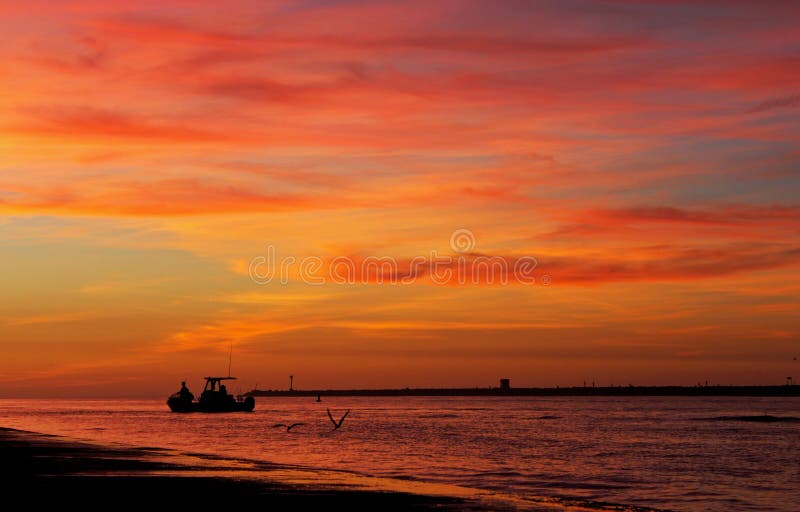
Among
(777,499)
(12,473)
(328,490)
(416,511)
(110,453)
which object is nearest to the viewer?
(416,511)

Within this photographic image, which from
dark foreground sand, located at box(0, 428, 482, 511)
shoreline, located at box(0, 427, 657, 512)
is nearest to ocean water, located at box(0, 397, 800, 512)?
shoreline, located at box(0, 427, 657, 512)

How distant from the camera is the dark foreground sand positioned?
2983cm

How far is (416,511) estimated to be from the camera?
29578mm

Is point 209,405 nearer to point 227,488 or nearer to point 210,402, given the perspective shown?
point 210,402

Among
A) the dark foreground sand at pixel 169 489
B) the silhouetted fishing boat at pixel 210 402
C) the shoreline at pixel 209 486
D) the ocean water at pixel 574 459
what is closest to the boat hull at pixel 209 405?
the silhouetted fishing boat at pixel 210 402

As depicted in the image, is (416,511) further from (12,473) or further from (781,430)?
(781,430)

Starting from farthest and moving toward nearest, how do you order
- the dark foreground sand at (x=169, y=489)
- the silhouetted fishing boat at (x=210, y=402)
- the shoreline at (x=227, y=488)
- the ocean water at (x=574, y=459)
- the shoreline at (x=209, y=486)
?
the silhouetted fishing boat at (x=210, y=402) → the ocean water at (x=574, y=459) → the shoreline at (x=209, y=486) → the shoreline at (x=227, y=488) → the dark foreground sand at (x=169, y=489)

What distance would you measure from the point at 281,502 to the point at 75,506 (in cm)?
644

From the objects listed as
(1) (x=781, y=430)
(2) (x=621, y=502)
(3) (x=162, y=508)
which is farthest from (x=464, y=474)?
(1) (x=781, y=430)

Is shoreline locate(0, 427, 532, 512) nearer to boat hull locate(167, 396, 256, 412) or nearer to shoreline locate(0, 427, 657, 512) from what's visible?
shoreline locate(0, 427, 657, 512)

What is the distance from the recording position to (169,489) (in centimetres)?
3375

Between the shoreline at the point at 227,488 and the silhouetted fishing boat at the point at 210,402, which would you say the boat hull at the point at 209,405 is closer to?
the silhouetted fishing boat at the point at 210,402

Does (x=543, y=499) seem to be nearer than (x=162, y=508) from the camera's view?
No

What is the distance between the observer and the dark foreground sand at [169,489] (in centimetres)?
2983
